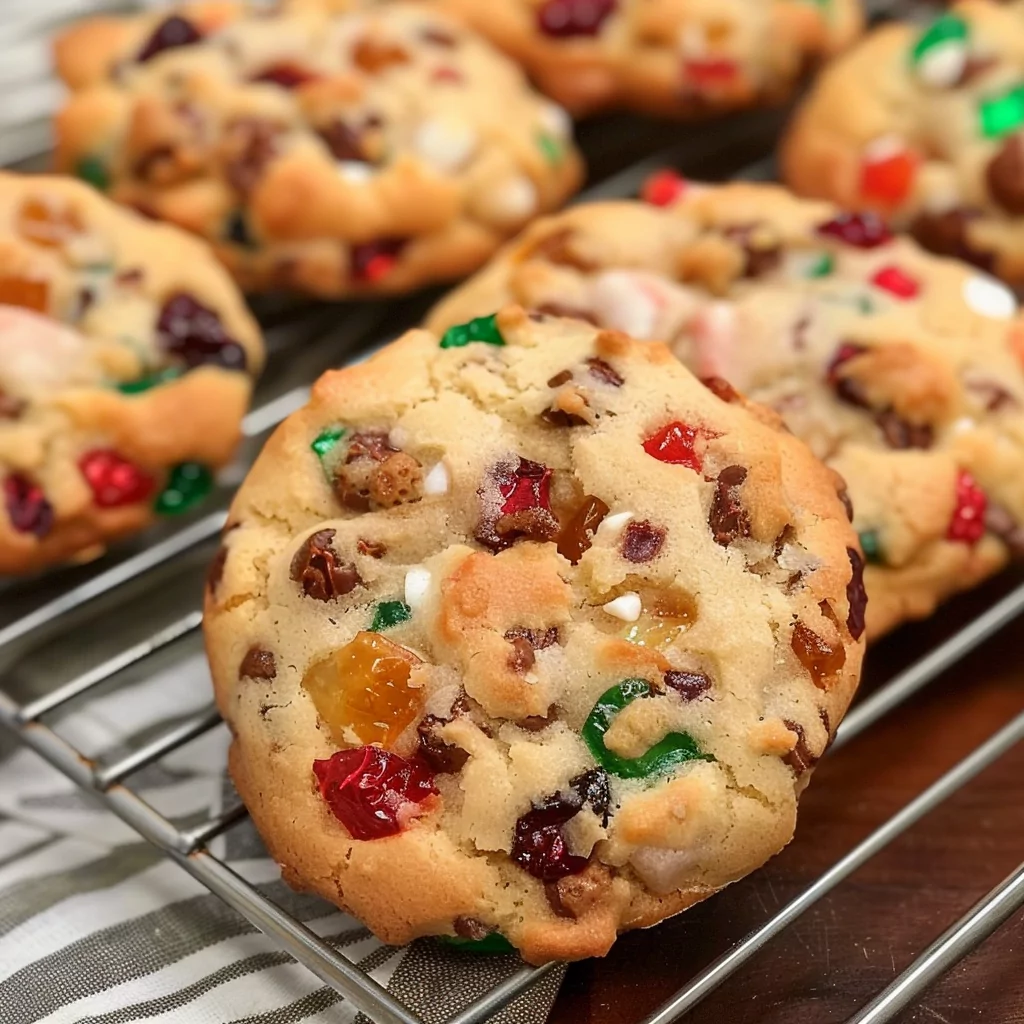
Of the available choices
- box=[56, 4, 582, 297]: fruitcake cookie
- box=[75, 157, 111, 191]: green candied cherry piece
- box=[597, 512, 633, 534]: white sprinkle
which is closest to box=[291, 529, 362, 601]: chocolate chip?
box=[597, 512, 633, 534]: white sprinkle

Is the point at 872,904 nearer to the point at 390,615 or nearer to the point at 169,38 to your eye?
the point at 390,615

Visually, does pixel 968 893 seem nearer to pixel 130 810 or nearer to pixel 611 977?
pixel 611 977

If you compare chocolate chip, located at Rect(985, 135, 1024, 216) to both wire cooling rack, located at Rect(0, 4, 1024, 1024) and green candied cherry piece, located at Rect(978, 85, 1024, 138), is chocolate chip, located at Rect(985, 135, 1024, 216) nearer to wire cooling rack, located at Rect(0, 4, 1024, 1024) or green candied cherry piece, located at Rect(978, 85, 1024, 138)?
green candied cherry piece, located at Rect(978, 85, 1024, 138)

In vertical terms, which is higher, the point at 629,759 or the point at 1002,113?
the point at 1002,113

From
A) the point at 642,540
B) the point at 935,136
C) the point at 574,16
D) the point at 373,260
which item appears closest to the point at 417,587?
the point at 642,540

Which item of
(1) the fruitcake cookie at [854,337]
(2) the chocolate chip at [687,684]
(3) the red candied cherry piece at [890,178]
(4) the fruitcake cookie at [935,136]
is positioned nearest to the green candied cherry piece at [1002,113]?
(4) the fruitcake cookie at [935,136]
